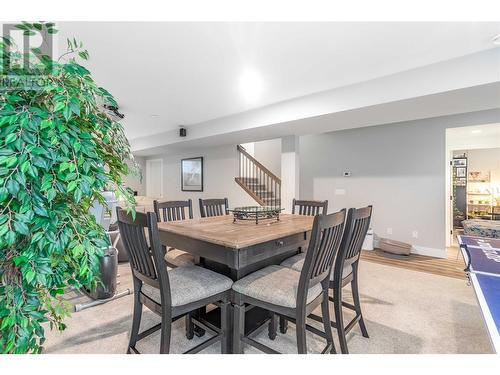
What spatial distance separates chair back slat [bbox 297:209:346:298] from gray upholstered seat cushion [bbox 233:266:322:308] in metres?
0.08

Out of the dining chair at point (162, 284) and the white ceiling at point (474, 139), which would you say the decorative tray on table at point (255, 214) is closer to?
the dining chair at point (162, 284)

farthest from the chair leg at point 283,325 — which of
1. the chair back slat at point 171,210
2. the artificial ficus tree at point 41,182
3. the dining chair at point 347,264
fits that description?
the artificial ficus tree at point 41,182

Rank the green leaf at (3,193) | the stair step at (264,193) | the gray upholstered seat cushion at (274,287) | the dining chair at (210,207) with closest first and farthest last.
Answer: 1. the green leaf at (3,193)
2. the gray upholstered seat cushion at (274,287)
3. the dining chair at (210,207)
4. the stair step at (264,193)

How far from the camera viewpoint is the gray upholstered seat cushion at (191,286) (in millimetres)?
1548

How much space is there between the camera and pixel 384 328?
2188 mm

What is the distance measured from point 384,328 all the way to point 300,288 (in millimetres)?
1278

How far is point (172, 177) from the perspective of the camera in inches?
303

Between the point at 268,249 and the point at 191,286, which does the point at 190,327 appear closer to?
the point at 191,286

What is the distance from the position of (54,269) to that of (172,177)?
6.91 metres

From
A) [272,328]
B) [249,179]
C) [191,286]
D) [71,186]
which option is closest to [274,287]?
[191,286]

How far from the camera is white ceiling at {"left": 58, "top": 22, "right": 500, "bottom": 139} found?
201 cm

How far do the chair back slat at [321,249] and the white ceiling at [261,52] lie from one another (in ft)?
5.01

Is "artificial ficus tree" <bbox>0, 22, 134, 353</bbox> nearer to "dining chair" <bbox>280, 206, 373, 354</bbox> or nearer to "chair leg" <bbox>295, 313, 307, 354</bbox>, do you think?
"chair leg" <bbox>295, 313, 307, 354</bbox>

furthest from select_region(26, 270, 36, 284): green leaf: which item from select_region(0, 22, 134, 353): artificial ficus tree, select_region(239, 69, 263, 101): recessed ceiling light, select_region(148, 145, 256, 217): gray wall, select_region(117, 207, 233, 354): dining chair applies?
select_region(148, 145, 256, 217): gray wall
